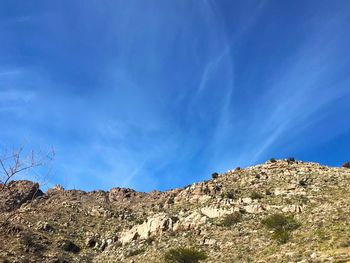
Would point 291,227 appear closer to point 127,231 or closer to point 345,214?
point 345,214

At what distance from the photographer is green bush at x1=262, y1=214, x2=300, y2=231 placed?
40.9 meters

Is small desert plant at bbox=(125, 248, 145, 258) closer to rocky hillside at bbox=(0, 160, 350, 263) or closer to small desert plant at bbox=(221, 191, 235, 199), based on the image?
rocky hillside at bbox=(0, 160, 350, 263)

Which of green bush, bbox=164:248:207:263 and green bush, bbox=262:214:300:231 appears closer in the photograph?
green bush, bbox=164:248:207:263

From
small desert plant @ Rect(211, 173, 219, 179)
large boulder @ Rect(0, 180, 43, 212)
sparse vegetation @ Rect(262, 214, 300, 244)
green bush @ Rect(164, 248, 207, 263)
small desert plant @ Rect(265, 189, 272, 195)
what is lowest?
large boulder @ Rect(0, 180, 43, 212)

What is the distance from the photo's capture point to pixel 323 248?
96.1 ft

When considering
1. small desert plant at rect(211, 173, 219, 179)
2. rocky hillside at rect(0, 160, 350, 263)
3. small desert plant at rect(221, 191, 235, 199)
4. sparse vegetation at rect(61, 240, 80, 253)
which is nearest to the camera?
rocky hillside at rect(0, 160, 350, 263)

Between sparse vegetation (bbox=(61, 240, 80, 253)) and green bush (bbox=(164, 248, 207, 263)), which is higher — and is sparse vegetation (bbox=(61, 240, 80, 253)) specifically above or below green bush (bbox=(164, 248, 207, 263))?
above

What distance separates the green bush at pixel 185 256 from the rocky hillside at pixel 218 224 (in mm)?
168

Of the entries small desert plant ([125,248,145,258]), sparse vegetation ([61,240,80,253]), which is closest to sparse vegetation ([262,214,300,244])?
small desert plant ([125,248,145,258])

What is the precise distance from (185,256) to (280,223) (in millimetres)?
11711

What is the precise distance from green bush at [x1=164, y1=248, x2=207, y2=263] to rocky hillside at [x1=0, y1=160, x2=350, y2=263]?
168mm

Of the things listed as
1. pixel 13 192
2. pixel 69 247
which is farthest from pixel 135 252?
pixel 13 192

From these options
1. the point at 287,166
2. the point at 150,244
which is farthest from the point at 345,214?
the point at 287,166

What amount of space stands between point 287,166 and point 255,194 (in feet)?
58.3
